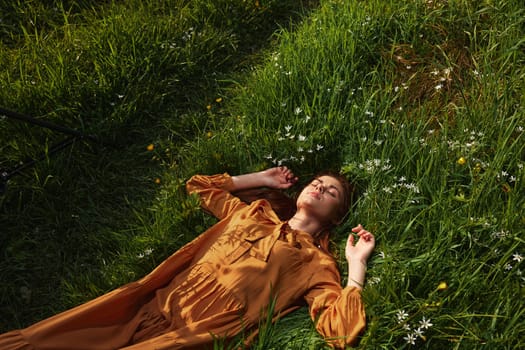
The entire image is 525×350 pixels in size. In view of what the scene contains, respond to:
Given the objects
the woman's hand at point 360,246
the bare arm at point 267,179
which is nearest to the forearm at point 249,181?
the bare arm at point 267,179

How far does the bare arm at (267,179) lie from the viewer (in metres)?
3.81

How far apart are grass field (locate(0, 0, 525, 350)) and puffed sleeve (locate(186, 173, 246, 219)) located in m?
0.11

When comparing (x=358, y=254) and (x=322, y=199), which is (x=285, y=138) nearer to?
(x=322, y=199)

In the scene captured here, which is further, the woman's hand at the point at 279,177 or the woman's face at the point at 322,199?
the woman's hand at the point at 279,177

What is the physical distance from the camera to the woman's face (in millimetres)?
3498

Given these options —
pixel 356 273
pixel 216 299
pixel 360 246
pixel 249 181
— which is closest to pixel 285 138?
pixel 249 181

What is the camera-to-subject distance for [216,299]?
3.15m

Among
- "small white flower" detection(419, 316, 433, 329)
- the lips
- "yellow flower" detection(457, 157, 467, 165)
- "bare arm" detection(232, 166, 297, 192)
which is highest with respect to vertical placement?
"yellow flower" detection(457, 157, 467, 165)

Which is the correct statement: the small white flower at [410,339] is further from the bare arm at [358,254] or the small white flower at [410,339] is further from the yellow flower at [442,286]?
the bare arm at [358,254]

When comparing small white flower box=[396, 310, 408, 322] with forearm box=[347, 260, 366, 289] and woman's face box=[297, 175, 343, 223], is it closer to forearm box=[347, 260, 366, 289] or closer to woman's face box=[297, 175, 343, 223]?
forearm box=[347, 260, 366, 289]

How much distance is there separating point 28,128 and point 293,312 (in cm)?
232

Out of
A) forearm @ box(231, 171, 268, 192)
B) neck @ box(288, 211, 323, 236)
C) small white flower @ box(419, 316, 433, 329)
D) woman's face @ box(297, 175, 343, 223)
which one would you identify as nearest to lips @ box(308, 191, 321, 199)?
woman's face @ box(297, 175, 343, 223)

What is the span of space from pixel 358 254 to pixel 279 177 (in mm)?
848

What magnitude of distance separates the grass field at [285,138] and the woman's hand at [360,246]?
0.07m
